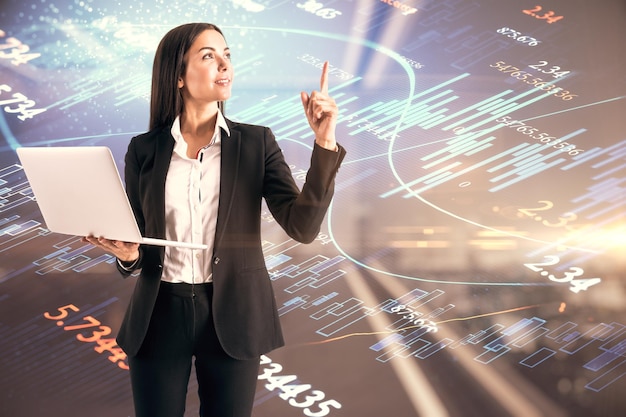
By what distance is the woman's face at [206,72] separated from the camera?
159cm

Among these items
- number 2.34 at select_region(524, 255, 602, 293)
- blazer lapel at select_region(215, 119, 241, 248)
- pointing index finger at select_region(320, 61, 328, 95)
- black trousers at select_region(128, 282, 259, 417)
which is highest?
pointing index finger at select_region(320, 61, 328, 95)

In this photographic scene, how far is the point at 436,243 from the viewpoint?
3.73 meters

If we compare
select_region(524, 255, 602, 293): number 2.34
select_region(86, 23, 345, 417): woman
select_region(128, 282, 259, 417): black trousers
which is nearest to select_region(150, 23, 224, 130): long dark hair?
select_region(86, 23, 345, 417): woman

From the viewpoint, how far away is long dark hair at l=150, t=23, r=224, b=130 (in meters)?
1.61

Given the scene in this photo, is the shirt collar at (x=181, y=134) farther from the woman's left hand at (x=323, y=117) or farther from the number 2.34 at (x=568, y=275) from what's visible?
the number 2.34 at (x=568, y=275)

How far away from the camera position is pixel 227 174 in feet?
5.05

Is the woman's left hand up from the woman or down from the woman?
up

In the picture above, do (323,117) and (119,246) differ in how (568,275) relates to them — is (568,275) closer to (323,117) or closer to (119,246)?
(323,117)

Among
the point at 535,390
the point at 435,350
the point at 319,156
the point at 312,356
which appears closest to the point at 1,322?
the point at 312,356

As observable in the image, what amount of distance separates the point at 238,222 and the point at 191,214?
0.09m

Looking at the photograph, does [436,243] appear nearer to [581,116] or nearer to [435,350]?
[435,350]

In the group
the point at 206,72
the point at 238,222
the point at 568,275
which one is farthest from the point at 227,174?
the point at 568,275

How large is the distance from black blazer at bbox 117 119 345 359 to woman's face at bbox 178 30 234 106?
0.07 meters

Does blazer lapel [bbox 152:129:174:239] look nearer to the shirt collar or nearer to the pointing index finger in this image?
the shirt collar
